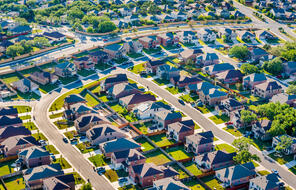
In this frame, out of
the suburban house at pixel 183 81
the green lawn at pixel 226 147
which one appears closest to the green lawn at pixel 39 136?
the green lawn at pixel 226 147

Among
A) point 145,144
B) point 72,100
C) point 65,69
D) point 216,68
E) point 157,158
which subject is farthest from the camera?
point 216,68

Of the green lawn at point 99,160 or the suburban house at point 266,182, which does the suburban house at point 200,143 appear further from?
the green lawn at point 99,160

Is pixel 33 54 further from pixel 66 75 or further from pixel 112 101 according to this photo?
pixel 112 101

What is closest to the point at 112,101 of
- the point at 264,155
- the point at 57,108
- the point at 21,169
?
the point at 57,108

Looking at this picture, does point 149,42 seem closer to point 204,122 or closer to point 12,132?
point 204,122

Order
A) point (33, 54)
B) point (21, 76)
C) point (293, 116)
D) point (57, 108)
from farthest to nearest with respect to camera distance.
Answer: point (33, 54) < point (21, 76) < point (57, 108) < point (293, 116)

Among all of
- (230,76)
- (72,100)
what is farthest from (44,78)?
(230,76)

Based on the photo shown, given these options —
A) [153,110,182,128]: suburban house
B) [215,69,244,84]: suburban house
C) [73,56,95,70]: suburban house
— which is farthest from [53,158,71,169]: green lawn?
[215,69,244,84]: suburban house
